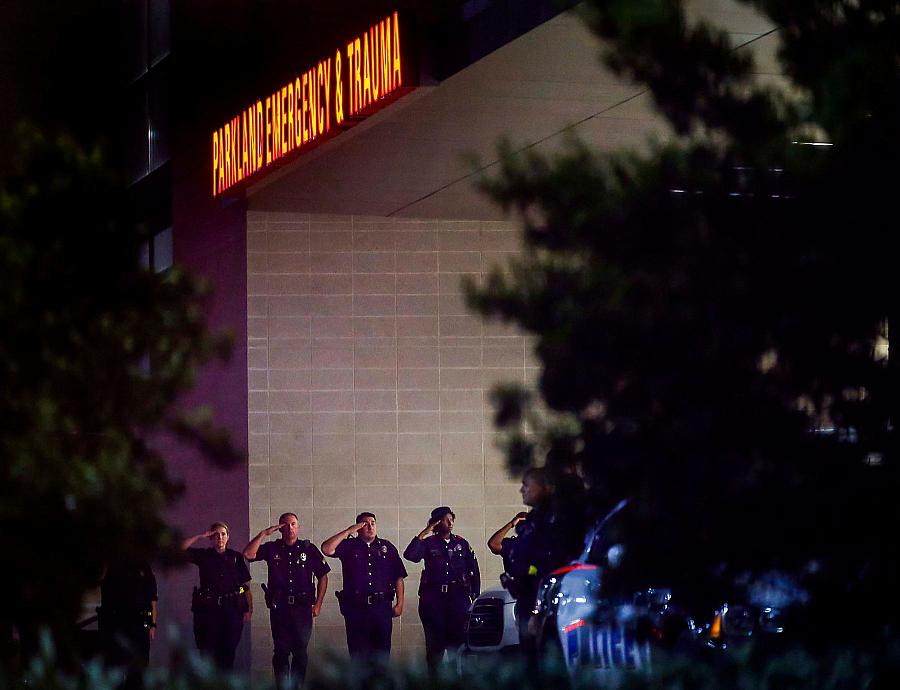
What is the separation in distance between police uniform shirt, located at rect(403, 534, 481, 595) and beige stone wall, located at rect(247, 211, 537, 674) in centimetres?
262

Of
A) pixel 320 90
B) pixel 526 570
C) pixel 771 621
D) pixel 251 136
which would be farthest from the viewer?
pixel 251 136

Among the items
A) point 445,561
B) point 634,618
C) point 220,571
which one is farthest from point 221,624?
point 634,618

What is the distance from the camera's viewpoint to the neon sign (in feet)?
41.0

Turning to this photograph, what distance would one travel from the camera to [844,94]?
515 centimetres

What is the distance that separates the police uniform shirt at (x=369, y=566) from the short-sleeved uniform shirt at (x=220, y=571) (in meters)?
1.03

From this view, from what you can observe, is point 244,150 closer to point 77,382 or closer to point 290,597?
point 290,597

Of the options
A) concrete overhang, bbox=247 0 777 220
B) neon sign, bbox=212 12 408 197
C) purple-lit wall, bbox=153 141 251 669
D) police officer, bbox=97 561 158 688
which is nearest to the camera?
concrete overhang, bbox=247 0 777 220

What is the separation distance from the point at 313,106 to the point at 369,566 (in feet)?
14.8

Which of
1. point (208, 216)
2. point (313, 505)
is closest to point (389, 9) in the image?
point (208, 216)

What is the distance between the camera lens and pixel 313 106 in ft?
44.9

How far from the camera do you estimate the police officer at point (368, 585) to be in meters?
15.0

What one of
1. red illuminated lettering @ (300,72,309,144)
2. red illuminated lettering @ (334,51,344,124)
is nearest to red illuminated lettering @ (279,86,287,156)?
red illuminated lettering @ (300,72,309,144)

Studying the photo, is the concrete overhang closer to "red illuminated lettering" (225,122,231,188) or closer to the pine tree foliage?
"red illuminated lettering" (225,122,231,188)

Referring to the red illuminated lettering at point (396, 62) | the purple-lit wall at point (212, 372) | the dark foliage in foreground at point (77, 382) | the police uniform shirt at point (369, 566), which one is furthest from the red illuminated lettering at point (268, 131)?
the dark foliage in foreground at point (77, 382)
